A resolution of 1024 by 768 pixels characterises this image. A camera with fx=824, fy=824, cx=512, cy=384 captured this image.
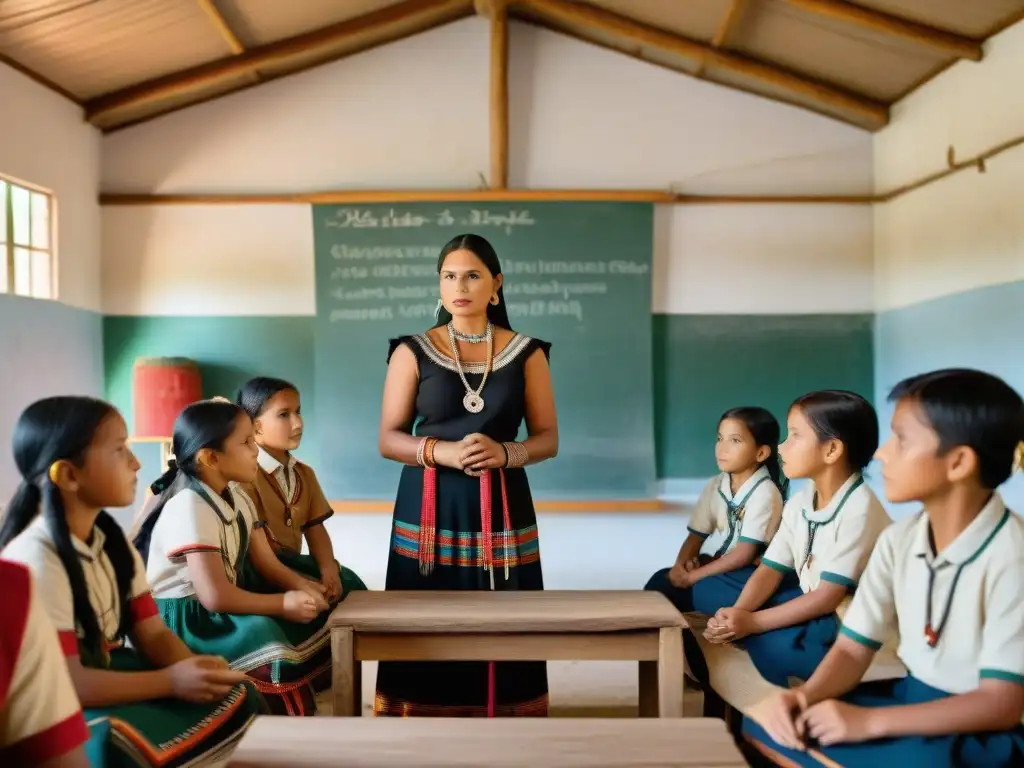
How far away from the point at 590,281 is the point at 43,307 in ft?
9.69

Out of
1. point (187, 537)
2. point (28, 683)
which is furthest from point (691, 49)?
point (28, 683)

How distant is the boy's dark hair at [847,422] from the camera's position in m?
1.85

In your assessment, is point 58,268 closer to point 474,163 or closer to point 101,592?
point 474,163

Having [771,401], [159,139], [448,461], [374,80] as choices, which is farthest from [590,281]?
[448,461]

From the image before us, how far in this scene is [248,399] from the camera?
2.49 m

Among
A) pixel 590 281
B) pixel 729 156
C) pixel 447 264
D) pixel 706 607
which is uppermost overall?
pixel 729 156

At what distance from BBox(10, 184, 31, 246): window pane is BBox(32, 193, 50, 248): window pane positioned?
5cm

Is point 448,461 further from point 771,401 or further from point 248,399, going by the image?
point 771,401

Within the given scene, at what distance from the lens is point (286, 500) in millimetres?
2504

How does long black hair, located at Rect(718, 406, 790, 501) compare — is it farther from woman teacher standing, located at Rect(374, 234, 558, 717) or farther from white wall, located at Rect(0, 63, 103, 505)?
white wall, located at Rect(0, 63, 103, 505)

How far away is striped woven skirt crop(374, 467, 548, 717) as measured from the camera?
2.00m

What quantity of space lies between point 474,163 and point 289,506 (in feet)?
9.67

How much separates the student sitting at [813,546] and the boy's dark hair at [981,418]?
48cm

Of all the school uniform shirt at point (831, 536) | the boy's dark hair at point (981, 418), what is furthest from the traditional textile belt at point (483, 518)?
the boy's dark hair at point (981, 418)
